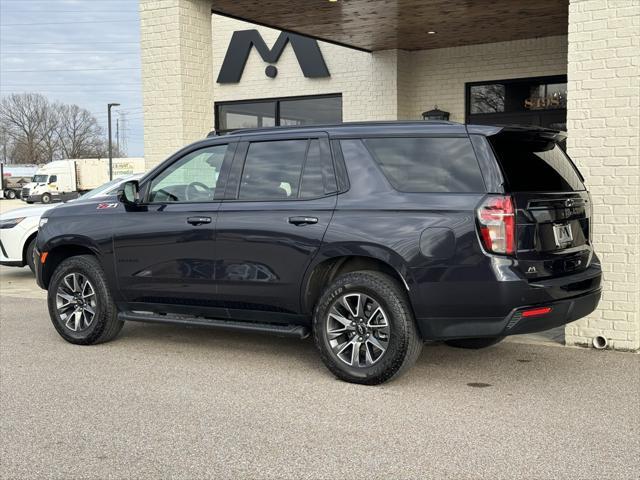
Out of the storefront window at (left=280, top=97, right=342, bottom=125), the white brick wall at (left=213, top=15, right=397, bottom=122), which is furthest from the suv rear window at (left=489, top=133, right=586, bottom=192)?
the storefront window at (left=280, top=97, right=342, bottom=125)

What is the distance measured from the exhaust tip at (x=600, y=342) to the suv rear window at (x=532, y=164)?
1609 millimetres

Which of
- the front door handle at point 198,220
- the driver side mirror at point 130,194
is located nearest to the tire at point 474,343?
the front door handle at point 198,220

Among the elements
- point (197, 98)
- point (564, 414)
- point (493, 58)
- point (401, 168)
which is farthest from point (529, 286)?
point (493, 58)

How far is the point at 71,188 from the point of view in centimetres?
5241

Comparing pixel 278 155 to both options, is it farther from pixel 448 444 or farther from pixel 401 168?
pixel 448 444

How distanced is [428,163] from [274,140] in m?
1.42

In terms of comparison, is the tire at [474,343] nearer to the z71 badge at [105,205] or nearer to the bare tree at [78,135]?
the z71 badge at [105,205]

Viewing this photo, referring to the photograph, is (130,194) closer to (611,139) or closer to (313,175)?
(313,175)

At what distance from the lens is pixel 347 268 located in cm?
616

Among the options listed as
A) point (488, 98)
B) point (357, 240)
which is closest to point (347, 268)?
point (357, 240)

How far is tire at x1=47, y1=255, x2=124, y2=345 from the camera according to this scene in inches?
284

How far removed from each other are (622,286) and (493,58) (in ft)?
25.4

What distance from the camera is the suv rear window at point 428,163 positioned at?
5535 millimetres

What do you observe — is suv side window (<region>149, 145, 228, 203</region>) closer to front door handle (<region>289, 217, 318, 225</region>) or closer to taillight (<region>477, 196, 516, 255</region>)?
front door handle (<region>289, 217, 318, 225</region>)
